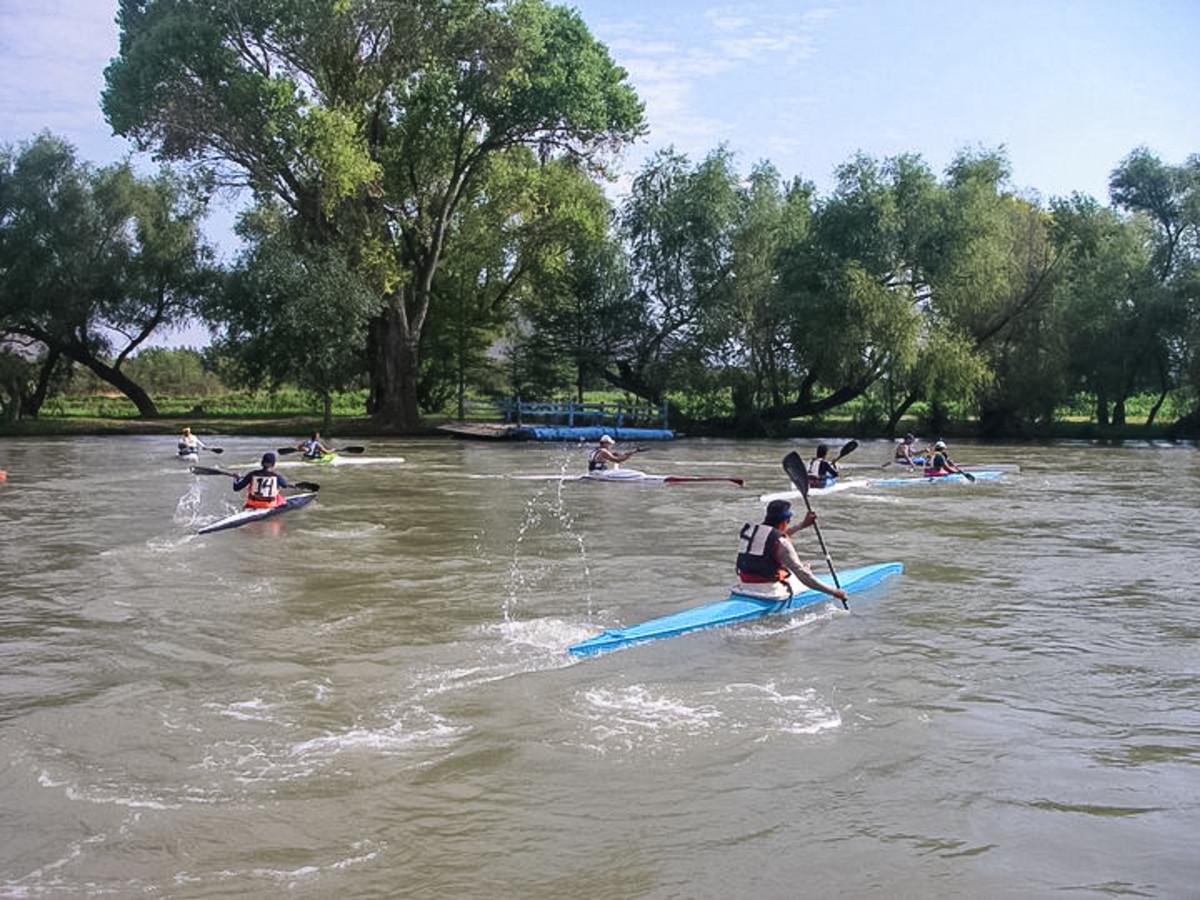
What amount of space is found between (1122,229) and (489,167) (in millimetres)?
27180

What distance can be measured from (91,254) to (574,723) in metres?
42.7

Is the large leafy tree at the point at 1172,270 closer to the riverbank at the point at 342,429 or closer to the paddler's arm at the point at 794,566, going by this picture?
the riverbank at the point at 342,429

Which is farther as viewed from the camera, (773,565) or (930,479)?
(930,479)

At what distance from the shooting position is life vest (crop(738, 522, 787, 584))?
10.6 meters

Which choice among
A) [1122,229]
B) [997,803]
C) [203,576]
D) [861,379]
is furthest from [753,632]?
[1122,229]

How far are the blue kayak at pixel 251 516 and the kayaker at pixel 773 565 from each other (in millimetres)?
8697

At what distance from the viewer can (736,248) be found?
146ft

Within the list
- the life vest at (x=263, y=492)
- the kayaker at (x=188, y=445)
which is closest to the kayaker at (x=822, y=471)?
the life vest at (x=263, y=492)

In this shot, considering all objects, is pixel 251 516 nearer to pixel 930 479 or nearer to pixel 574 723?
pixel 574 723

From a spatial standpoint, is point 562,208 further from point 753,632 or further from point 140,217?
point 753,632

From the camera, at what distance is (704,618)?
1005 cm

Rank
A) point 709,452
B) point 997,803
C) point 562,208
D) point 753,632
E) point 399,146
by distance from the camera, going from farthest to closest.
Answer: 1. point 562,208
2. point 399,146
3. point 709,452
4. point 753,632
5. point 997,803

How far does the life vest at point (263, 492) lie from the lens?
17.0m

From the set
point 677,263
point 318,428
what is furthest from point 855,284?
point 318,428
